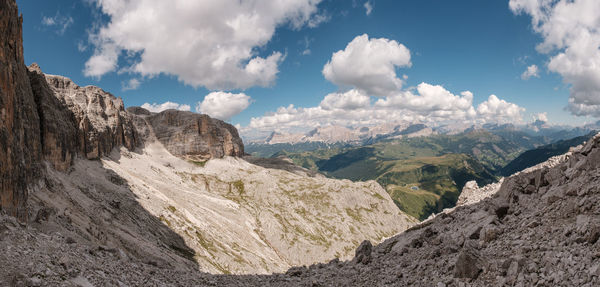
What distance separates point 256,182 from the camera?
179125 millimetres

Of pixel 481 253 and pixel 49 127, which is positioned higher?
pixel 49 127

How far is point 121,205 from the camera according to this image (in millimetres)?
72375

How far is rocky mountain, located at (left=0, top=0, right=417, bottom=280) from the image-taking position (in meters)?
22.1

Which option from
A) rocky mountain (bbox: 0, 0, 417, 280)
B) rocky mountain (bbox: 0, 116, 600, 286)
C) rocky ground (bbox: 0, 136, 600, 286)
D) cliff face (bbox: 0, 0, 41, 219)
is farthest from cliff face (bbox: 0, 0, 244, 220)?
rocky ground (bbox: 0, 136, 600, 286)

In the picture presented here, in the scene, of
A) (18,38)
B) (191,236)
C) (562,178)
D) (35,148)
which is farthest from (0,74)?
(191,236)

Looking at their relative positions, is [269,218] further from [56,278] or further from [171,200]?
[56,278]

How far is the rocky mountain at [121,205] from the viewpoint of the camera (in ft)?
72.6

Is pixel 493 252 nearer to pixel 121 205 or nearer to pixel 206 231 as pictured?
pixel 121 205

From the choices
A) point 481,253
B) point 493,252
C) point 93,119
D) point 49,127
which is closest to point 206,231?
point 49,127

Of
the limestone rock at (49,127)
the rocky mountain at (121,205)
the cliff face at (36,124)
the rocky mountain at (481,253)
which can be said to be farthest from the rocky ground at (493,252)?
the limestone rock at (49,127)

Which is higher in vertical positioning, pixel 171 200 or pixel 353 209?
pixel 171 200

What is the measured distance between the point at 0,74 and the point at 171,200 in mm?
81472

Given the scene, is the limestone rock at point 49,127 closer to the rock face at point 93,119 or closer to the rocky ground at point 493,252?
the rock face at point 93,119

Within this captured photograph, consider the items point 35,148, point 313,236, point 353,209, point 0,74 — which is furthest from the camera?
point 353,209
